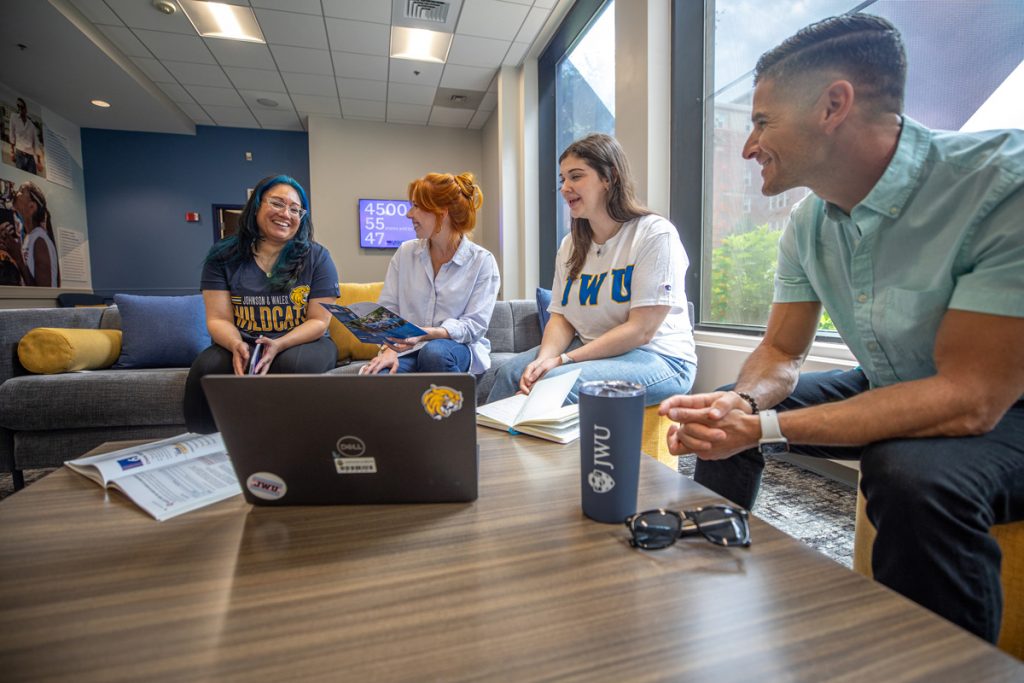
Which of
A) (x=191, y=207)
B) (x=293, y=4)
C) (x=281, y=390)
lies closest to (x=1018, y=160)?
(x=281, y=390)

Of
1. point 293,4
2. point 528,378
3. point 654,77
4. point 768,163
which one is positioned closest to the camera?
point 768,163

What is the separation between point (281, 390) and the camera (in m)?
0.60

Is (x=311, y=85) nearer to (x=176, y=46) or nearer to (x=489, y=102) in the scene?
(x=176, y=46)

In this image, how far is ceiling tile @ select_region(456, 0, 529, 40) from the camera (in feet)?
11.3

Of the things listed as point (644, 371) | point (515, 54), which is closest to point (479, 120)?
point (515, 54)

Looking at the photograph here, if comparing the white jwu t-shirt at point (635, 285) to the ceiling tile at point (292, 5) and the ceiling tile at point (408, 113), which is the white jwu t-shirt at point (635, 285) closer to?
the ceiling tile at point (292, 5)

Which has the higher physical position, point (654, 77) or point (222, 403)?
point (654, 77)

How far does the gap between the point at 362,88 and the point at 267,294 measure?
3621mm

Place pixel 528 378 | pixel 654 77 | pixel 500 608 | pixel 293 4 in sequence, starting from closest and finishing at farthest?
pixel 500 608, pixel 528 378, pixel 654 77, pixel 293 4

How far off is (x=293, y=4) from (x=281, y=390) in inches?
152

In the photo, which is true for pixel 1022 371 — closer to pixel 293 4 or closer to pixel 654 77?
pixel 654 77

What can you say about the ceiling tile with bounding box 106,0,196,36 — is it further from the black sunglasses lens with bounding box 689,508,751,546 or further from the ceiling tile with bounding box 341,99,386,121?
the black sunglasses lens with bounding box 689,508,751,546

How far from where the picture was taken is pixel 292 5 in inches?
133

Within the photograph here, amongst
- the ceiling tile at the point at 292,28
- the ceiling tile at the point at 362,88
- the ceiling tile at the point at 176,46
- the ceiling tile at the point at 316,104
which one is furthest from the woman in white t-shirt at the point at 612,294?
the ceiling tile at the point at 316,104
